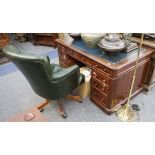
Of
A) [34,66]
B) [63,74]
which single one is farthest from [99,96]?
[34,66]

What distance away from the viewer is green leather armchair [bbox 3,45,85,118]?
1317mm

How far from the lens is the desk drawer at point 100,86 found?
1.74 m

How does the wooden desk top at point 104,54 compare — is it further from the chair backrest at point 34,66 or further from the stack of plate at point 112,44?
the chair backrest at point 34,66

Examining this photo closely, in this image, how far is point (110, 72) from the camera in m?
1.56

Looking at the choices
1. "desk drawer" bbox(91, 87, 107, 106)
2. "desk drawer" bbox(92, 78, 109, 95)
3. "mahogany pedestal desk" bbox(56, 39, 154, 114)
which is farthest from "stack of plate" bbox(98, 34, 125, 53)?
"desk drawer" bbox(91, 87, 107, 106)

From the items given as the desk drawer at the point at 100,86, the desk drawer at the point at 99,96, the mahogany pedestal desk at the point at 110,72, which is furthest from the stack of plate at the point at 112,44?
the desk drawer at the point at 99,96

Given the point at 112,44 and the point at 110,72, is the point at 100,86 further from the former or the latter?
the point at 112,44

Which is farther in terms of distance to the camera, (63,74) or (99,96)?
(99,96)

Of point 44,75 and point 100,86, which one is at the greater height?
point 44,75

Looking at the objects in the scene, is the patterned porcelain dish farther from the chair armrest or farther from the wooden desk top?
the chair armrest

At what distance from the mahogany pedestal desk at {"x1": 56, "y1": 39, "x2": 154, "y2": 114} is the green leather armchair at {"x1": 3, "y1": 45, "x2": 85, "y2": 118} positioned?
208 mm

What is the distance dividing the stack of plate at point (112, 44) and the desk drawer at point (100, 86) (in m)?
0.36

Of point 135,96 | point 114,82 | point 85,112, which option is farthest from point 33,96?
point 135,96

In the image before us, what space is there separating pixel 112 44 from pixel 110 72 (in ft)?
1.02
